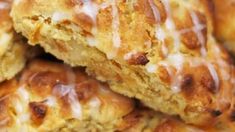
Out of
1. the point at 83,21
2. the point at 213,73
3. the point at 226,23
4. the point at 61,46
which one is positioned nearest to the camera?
the point at 83,21

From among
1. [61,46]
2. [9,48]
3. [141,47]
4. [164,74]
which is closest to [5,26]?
[9,48]

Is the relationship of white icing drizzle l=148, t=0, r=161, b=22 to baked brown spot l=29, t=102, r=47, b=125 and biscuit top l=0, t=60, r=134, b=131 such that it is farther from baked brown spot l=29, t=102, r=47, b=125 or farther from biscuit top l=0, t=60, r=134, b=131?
baked brown spot l=29, t=102, r=47, b=125

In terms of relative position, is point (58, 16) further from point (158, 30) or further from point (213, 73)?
point (213, 73)

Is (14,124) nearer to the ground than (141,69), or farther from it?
nearer to the ground

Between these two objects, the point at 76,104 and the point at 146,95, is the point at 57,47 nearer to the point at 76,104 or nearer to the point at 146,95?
the point at 76,104

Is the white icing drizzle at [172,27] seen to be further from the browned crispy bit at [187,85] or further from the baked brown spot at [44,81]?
the baked brown spot at [44,81]

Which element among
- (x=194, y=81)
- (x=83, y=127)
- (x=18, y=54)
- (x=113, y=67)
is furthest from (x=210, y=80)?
(x=18, y=54)

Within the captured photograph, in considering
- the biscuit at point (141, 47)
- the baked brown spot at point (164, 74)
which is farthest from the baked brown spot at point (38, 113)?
the baked brown spot at point (164, 74)
